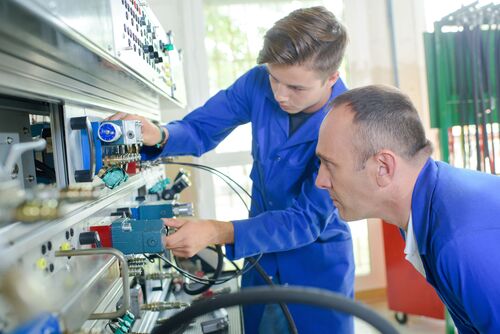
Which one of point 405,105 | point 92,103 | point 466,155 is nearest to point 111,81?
point 92,103

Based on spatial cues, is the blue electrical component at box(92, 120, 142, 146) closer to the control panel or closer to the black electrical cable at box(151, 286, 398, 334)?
the control panel

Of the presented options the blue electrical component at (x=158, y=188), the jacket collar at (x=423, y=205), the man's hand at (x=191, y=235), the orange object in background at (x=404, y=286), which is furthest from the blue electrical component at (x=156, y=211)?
the orange object in background at (x=404, y=286)

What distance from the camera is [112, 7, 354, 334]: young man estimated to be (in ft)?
3.77

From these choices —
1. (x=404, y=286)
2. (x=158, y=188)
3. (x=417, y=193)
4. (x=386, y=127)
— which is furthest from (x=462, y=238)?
(x=404, y=286)

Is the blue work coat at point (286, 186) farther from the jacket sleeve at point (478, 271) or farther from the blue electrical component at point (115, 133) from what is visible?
the jacket sleeve at point (478, 271)

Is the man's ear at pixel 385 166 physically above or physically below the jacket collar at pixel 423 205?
above

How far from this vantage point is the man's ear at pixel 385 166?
0.94 meters

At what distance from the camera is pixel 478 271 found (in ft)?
2.42

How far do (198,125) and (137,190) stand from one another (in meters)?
0.29

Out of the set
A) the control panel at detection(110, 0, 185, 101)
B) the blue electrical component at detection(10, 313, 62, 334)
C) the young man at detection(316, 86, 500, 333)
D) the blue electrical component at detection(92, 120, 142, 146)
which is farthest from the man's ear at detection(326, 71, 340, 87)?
the blue electrical component at detection(10, 313, 62, 334)

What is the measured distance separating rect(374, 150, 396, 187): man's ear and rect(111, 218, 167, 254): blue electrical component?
480 millimetres

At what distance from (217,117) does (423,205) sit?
0.76 m

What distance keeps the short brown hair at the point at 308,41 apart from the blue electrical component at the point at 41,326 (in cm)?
88

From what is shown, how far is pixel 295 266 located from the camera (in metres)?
1.38
